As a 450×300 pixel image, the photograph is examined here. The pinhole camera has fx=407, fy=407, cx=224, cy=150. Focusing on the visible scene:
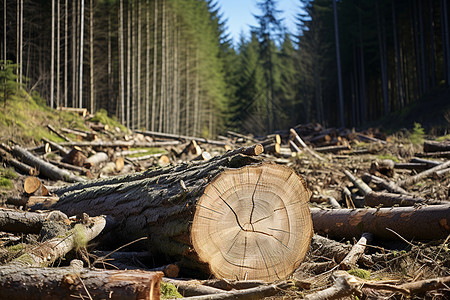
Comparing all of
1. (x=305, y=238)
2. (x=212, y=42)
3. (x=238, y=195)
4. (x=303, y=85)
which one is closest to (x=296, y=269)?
(x=305, y=238)

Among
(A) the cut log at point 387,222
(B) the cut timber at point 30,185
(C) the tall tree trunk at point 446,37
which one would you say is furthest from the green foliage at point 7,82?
(C) the tall tree trunk at point 446,37

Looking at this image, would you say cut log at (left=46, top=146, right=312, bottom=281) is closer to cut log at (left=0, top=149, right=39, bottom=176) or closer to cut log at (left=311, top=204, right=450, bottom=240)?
cut log at (left=311, top=204, right=450, bottom=240)

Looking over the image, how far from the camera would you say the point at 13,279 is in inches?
107

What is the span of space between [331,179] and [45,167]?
6191 mm

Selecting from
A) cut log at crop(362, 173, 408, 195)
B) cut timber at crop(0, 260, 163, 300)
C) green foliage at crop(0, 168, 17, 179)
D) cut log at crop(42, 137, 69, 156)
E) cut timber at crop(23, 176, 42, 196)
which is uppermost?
cut log at crop(42, 137, 69, 156)

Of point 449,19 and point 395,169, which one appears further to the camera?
point 449,19

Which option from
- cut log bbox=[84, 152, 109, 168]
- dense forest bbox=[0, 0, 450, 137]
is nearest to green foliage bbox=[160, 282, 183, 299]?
cut log bbox=[84, 152, 109, 168]

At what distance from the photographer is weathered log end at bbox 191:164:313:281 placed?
344 centimetres

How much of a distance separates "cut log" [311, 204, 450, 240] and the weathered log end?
1.12 m

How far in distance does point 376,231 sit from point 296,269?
131 cm

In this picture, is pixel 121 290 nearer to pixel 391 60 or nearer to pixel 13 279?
pixel 13 279

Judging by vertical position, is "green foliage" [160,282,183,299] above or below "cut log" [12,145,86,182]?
below

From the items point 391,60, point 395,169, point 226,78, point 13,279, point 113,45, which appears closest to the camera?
point 13,279

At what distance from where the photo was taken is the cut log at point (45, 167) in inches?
343
